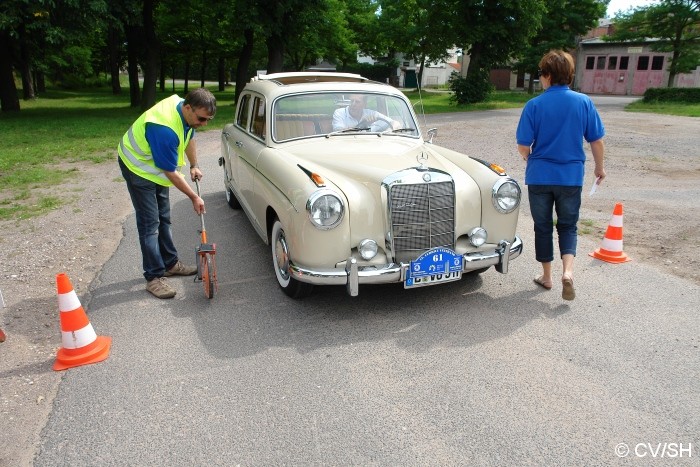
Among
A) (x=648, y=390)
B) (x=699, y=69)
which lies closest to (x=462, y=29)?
(x=648, y=390)

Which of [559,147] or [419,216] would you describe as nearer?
[419,216]

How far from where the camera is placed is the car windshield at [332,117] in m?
5.17

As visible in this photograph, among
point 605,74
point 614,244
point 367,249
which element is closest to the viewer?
point 367,249

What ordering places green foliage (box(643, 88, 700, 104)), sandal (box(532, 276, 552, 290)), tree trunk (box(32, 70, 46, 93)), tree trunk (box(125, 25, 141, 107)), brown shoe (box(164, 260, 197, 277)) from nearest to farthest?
sandal (box(532, 276, 552, 290)), brown shoe (box(164, 260, 197, 277)), tree trunk (box(125, 25, 141, 107)), green foliage (box(643, 88, 700, 104)), tree trunk (box(32, 70, 46, 93))

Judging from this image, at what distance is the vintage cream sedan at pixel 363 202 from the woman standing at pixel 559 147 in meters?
0.28

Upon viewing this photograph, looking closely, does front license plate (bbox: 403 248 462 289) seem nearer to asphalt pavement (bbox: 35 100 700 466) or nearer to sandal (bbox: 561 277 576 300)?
asphalt pavement (bbox: 35 100 700 466)

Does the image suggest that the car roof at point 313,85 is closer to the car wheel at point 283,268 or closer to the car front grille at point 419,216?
the car wheel at point 283,268

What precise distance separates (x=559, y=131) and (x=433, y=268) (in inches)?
62.4

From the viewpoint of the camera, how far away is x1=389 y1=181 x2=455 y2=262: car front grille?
13.1 ft

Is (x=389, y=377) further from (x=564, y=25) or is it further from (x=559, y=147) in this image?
(x=564, y=25)

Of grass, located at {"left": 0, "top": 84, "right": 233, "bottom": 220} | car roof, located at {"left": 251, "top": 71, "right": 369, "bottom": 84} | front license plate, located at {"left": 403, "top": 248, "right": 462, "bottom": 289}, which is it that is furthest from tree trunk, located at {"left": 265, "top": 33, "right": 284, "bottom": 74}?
front license plate, located at {"left": 403, "top": 248, "right": 462, "bottom": 289}

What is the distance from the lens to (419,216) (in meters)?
4.04

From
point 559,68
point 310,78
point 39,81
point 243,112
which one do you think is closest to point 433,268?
point 559,68

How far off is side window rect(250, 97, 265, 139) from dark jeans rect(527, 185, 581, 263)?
2.77 metres
